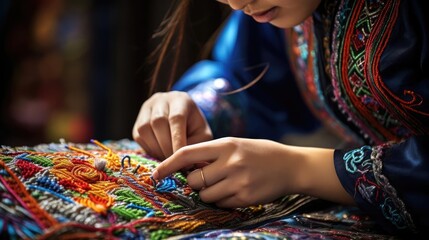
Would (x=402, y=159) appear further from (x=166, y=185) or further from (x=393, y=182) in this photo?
(x=166, y=185)

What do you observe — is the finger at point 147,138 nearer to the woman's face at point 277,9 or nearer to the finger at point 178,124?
the finger at point 178,124

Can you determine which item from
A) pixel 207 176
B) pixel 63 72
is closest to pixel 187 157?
pixel 207 176

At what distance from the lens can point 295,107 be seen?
962mm

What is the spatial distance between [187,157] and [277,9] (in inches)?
8.2

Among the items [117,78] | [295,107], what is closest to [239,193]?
[295,107]

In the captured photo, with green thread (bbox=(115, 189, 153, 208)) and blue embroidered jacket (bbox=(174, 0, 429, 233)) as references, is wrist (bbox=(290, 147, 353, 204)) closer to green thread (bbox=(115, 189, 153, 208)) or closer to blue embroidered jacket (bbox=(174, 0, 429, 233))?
blue embroidered jacket (bbox=(174, 0, 429, 233))

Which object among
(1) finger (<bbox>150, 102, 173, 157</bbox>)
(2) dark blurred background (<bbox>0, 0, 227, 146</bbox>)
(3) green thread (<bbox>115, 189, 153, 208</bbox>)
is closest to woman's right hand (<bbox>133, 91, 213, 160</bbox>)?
(1) finger (<bbox>150, 102, 173, 157</bbox>)

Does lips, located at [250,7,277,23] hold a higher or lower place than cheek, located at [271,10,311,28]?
higher

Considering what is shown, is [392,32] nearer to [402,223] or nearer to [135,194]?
[402,223]

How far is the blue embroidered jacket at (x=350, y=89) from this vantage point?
20.4 inches

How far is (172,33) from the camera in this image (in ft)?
2.26

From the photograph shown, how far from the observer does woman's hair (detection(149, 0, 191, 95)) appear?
68cm

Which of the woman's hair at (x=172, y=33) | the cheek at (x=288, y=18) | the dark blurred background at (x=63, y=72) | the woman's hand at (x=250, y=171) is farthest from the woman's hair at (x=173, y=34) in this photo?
the dark blurred background at (x=63, y=72)

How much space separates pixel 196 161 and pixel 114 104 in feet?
3.52
